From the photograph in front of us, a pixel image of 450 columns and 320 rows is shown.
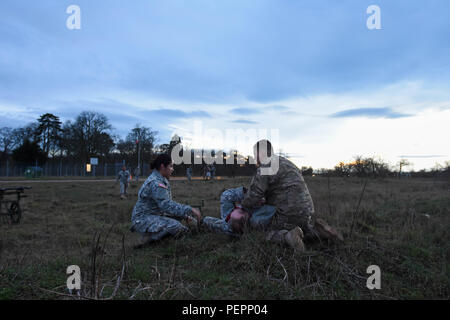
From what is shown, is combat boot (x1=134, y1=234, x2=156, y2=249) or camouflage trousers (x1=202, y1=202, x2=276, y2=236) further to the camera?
combat boot (x1=134, y1=234, x2=156, y2=249)

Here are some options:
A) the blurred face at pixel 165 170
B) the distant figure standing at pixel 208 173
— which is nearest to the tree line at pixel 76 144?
the distant figure standing at pixel 208 173

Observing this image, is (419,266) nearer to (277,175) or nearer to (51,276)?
(277,175)

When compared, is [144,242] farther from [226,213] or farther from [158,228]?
[226,213]

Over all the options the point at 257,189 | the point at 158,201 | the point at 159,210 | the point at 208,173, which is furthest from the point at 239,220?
the point at 208,173

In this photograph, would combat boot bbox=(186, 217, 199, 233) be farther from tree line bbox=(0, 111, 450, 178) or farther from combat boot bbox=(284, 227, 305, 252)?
tree line bbox=(0, 111, 450, 178)

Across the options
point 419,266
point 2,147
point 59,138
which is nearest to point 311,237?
point 419,266

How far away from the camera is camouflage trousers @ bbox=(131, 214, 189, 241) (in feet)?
13.9

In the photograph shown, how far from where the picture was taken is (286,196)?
150 inches

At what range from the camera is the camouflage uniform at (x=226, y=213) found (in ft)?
13.1

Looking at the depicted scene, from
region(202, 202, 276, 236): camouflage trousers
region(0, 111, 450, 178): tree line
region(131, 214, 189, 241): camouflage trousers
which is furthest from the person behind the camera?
region(0, 111, 450, 178): tree line

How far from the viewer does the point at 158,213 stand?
4.65 metres

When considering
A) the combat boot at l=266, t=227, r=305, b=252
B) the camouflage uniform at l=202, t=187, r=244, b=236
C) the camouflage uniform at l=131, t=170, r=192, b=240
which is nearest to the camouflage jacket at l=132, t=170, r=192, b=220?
the camouflage uniform at l=131, t=170, r=192, b=240

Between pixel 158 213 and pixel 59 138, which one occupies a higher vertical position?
pixel 59 138

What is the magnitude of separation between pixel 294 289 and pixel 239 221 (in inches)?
60.4
